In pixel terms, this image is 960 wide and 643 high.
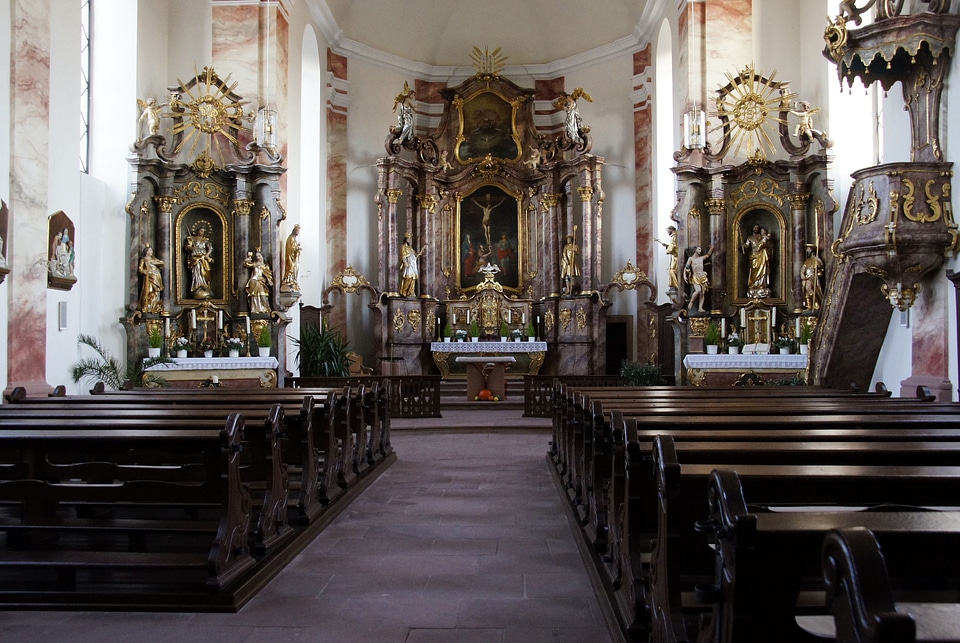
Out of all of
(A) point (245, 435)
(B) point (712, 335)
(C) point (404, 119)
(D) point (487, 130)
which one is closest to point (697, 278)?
(B) point (712, 335)

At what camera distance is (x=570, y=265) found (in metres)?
19.1

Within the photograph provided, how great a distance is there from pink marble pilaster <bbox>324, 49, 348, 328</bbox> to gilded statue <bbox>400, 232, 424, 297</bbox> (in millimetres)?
1648

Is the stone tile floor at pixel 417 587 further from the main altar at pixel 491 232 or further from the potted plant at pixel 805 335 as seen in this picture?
the main altar at pixel 491 232

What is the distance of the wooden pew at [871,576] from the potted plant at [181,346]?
13.2m

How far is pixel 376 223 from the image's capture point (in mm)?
20641

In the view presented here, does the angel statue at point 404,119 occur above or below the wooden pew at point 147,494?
above

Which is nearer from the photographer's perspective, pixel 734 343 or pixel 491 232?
pixel 734 343

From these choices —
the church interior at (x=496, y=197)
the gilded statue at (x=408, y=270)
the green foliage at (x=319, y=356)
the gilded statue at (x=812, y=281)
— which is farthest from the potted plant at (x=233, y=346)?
the gilded statue at (x=812, y=281)

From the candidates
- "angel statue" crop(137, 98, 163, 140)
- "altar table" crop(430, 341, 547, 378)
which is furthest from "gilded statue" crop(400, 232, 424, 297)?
"angel statue" crop(137, 98, 163, 140)

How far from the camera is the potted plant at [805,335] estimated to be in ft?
42.2

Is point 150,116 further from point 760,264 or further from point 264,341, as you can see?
point 760,264

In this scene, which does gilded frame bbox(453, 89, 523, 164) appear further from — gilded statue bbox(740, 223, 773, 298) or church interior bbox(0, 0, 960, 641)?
gilded statue bbox(740, 223, 773, 298)

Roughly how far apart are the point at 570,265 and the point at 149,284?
376 inches

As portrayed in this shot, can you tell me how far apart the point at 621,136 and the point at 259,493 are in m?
16.7
